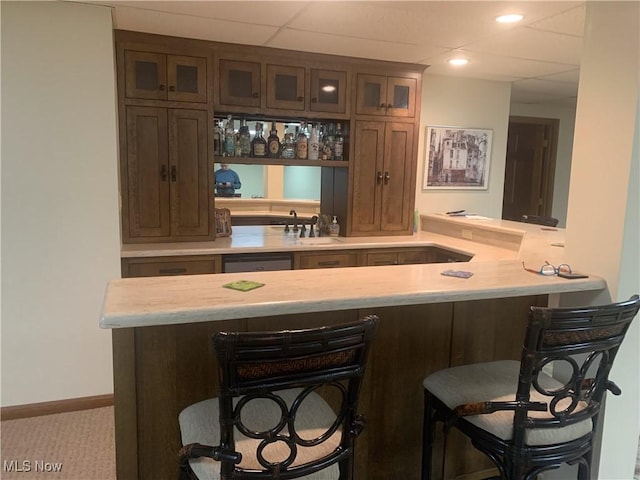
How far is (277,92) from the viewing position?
12.1 ft

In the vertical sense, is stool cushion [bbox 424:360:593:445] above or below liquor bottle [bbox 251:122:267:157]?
below

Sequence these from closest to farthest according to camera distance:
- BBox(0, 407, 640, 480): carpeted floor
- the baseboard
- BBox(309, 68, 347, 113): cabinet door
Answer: BBox(0, 407, 640, 480): carpeted floor
the baseboard
BBox(309, 68, 347, 113): cabinet door

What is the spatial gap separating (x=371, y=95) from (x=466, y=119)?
1.28 metres

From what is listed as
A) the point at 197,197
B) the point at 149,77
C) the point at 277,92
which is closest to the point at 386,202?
the point at 277,92

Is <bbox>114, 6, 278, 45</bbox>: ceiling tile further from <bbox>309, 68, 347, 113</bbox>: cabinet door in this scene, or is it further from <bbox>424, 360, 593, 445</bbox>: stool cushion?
<bbox>424, 360, 593, 445</bbox>: stool cushion

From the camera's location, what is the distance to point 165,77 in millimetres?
3354

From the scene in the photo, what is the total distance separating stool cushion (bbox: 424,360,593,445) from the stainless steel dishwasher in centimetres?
196

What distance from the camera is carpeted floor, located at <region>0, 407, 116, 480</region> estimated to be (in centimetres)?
238

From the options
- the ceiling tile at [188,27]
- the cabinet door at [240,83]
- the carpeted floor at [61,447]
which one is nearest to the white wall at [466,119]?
the cabinet door at [240,83]

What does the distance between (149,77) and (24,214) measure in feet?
4.03

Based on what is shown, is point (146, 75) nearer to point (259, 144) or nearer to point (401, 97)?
point (259, 144)

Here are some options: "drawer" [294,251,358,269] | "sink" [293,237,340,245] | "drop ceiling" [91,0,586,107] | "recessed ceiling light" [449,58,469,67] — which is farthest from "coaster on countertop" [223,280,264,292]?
"recessed ceiling light" [449,58,469,67]

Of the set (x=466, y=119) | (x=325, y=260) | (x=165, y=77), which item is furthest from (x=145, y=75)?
(x=466, y=119)

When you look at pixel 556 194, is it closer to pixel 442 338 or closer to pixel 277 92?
pixel 277 92
